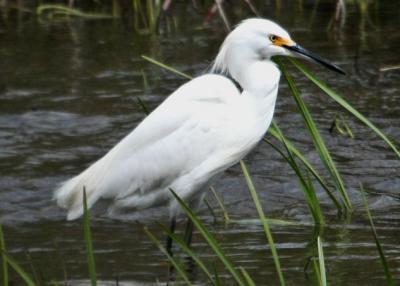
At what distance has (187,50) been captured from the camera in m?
10.8

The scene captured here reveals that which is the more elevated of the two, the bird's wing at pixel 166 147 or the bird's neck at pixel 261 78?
the bird's neck at pixel 261 78

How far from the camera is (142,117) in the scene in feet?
29.0

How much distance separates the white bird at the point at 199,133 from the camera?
5805mm

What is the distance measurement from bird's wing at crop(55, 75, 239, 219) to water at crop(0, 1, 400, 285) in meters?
0.31

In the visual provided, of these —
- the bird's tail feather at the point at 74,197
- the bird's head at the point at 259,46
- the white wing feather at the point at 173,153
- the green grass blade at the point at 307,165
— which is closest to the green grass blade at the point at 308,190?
the green grass blade at the point at 307,165

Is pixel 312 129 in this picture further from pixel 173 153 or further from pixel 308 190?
pixel 173 153

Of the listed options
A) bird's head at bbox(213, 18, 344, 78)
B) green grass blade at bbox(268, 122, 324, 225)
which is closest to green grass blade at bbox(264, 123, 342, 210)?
green grass blade at bbox(268, 122, 324, 225)

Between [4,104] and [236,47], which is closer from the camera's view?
[236,47]

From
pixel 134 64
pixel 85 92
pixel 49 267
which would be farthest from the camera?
pixel 134 64

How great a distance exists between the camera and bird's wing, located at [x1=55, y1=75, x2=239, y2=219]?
5992 mm

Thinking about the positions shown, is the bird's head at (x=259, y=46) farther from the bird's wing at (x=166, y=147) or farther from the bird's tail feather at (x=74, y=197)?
the bird's tail feather at (x=74, y=197)

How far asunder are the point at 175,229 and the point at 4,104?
10.4ft

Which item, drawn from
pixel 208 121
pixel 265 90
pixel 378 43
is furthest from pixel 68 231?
pixel 378 43

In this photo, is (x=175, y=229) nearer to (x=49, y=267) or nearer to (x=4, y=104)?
(x=49, y=267)
